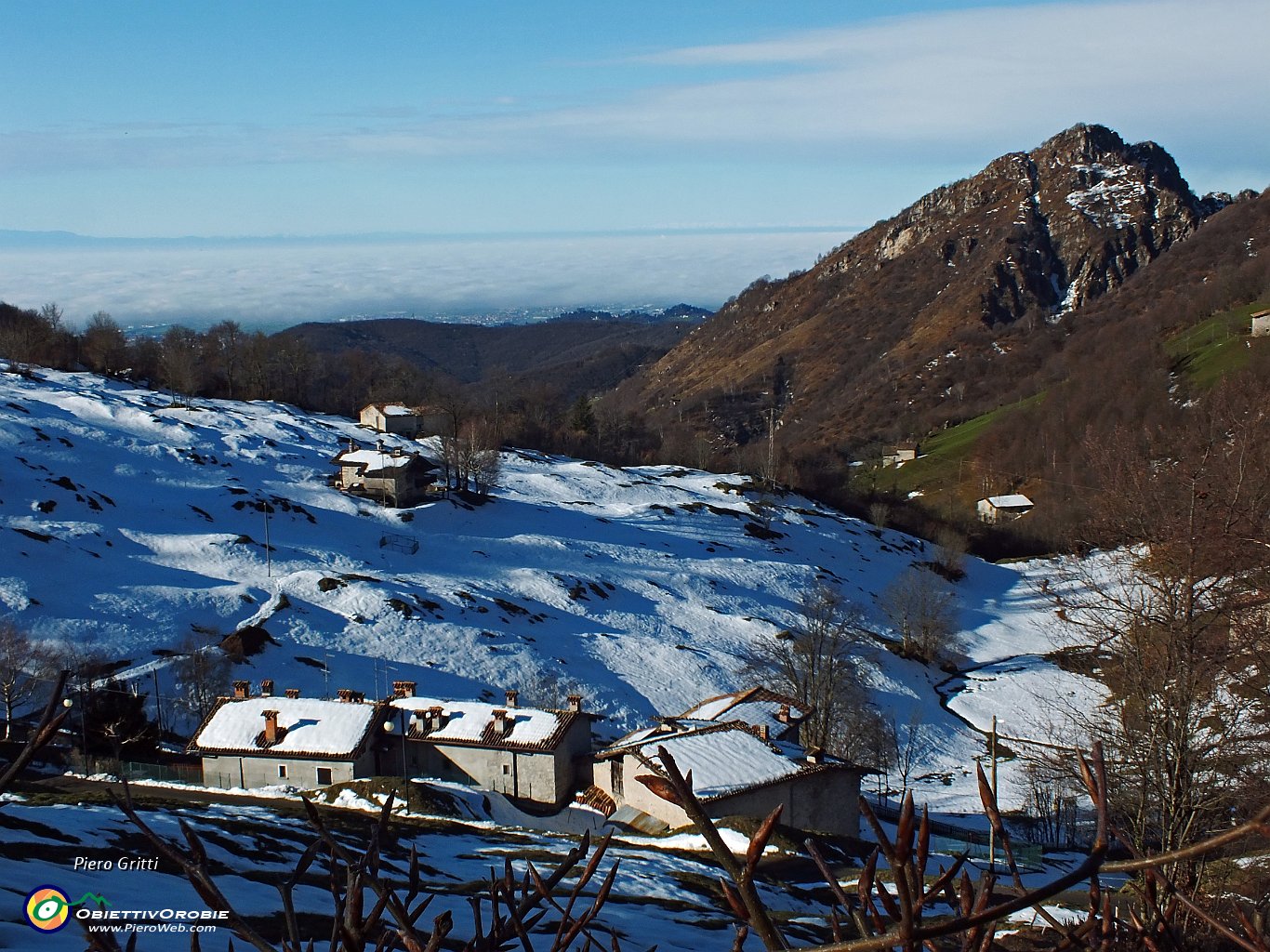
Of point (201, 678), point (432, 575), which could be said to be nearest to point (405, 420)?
point (432, 575)

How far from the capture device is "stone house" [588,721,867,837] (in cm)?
2612

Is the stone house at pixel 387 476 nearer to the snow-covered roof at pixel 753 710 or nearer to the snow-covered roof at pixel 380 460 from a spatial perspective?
the snow-covered roof at pixel 380 460

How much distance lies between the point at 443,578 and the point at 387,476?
15.1 m

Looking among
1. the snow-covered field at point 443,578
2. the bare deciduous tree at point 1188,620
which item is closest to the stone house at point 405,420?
the snow-covered field at point 443,578

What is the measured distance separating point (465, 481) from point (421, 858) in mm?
54627

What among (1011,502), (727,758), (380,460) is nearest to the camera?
(727,758)

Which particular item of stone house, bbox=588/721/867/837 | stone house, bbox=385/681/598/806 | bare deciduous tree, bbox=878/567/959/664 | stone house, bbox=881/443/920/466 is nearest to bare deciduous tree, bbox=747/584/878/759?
bare deciduous tree, bbox=878/567/959/664

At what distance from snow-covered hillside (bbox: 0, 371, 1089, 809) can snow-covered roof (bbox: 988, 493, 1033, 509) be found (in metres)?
15.7

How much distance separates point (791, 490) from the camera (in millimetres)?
→ 94312

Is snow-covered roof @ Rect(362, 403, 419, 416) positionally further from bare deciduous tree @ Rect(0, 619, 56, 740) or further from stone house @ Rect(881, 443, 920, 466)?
bare deciduous tree @ Rect(0, 619, 56, 740)

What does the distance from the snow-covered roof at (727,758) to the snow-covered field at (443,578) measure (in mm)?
4111

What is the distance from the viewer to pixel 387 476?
222ft

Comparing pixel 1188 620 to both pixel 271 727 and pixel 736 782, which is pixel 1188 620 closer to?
pixel 736 782

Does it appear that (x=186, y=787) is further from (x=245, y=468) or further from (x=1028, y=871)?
(x=245, y=468)
